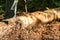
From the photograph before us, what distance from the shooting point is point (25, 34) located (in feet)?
19.7

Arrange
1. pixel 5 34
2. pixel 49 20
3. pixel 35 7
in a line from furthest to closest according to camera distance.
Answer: pixel 35 7
pixel 49 20
pixel 5 34

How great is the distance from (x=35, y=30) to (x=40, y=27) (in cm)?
45

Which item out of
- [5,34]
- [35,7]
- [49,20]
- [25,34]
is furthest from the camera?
[35,7]

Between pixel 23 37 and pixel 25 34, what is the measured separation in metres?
0.20

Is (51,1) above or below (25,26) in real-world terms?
above

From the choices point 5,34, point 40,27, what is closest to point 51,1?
point 40,27

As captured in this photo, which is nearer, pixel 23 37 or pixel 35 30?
pixel 23 37

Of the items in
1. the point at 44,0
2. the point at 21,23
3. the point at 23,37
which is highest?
the point at 44,0

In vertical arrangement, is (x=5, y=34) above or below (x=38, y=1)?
below

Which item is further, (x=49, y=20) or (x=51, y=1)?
(x=51, y=1)

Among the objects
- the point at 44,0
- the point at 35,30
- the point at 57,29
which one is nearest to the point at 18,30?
the point at 35,30

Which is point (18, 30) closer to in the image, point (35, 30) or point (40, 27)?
point (35, 30)

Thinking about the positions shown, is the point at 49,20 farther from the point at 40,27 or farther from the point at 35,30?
the point at 35,30

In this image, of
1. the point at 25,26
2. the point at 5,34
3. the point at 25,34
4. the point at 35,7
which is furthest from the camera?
the point at 35,7
